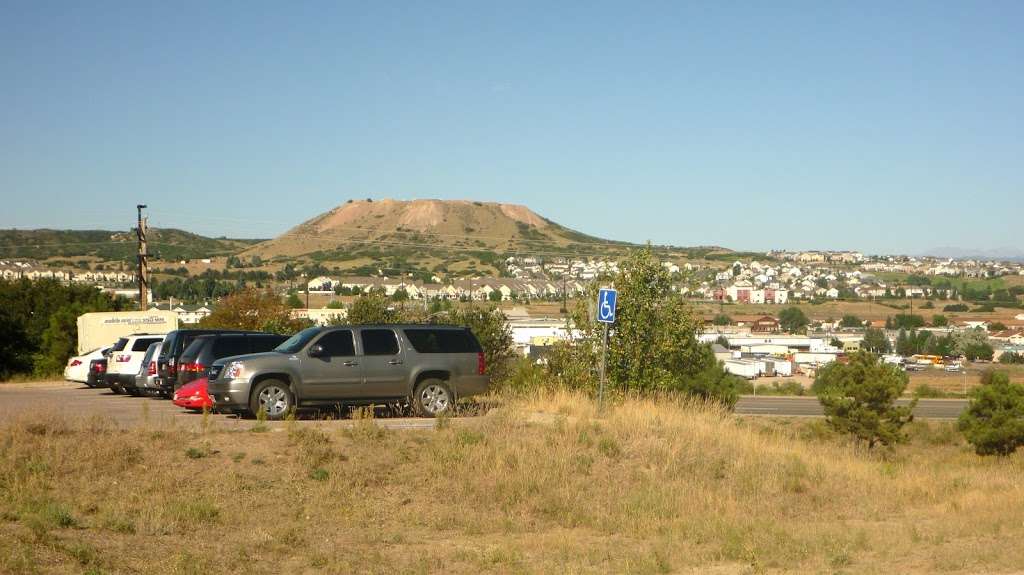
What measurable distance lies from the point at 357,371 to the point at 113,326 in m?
27.3

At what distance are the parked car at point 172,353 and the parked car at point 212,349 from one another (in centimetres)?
148

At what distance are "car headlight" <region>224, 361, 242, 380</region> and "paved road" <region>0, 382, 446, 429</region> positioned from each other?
87 centimetres

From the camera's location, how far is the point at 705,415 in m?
21.9

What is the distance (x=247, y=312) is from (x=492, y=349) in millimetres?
13669

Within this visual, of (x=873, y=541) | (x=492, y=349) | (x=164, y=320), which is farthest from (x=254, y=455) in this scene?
(x=164, y=320)

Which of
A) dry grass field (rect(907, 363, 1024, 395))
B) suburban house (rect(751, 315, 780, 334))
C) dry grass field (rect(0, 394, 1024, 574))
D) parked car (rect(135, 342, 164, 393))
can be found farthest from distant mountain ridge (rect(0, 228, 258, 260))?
dry grass field (rect(0, 394, 1024, 574))

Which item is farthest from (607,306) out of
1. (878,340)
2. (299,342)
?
(878,340)

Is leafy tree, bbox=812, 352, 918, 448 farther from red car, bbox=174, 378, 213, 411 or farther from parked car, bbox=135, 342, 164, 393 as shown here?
red car, bbox=174, 378, 213, 411

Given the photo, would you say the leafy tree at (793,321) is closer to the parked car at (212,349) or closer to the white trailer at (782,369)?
the white trailer at (782,369)

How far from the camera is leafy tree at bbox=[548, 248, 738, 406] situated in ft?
88.8

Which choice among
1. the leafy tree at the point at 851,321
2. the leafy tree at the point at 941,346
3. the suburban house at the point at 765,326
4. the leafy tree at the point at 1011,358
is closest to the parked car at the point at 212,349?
the leafy tree at the point at 1011,358

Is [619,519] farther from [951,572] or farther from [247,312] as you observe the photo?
[247,312]

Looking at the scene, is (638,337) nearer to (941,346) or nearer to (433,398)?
(433,398)

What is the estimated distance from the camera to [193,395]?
22.6 m
